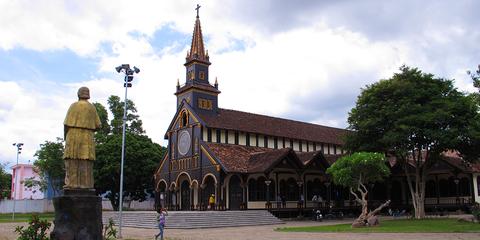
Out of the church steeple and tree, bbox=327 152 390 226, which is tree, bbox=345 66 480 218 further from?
the church steeple

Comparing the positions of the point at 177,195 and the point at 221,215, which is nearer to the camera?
the point at 221,215

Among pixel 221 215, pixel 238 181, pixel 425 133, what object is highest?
pixel 425 133

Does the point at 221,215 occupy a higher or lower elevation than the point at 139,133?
lower

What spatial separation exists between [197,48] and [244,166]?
1430cm

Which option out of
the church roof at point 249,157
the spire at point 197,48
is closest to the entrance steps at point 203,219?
the church roof at point 249,157

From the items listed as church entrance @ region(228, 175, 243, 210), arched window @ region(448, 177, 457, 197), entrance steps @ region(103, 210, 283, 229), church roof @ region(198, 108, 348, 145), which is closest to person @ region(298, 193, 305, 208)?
entrance steps @ region(103, 210, 283, 229)

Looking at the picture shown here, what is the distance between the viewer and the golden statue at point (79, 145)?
45.9ft

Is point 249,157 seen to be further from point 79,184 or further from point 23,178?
point 23,178

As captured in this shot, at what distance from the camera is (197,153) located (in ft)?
141

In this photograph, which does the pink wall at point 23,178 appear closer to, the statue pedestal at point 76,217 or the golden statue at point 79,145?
the golden statue at point 79,145

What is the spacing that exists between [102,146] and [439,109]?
108ft

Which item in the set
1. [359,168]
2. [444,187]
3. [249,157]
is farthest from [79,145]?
[444,187]

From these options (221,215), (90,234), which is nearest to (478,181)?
(221,215)

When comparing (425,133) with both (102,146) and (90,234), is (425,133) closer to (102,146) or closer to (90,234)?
(90,234)
